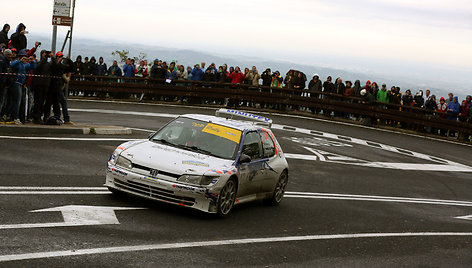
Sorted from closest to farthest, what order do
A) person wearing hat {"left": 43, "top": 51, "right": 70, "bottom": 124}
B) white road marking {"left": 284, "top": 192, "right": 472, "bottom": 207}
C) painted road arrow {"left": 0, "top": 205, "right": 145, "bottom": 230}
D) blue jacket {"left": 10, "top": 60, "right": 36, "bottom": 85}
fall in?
1. painted road arrow {"left": 0, "top": 205, "right": 145, "bottom": 230}
2. white road marking {"left": 284, "top": 192, "right": 472, "bottom": 207}
3. blue jacket {"left": 10, "top": 60, "right": 36, "bottom": 85}
4. person wearing hat {"left": 43, "top": 51, "right": 70, "bottom": 124}

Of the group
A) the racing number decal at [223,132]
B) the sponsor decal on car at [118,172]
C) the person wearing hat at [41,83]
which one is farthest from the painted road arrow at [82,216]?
the person wearing hat at [41,83]

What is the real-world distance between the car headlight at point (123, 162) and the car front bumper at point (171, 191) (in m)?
0.08

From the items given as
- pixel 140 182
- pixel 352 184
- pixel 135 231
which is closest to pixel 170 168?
pixel 140 182

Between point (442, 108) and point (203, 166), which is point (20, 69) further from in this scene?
point (442, 108)

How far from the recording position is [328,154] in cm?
2253

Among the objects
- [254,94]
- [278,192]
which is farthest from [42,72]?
[254,94]

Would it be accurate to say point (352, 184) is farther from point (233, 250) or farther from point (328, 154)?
point (233, 250)

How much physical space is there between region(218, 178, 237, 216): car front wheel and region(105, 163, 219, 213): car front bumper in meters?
0.17

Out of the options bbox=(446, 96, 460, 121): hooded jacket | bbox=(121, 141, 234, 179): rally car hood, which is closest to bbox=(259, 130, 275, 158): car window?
bbox=(121, 141, 234, 179): rally car hood

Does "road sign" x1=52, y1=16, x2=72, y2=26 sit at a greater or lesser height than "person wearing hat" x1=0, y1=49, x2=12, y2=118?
greater

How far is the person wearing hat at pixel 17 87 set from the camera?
17.9 metres

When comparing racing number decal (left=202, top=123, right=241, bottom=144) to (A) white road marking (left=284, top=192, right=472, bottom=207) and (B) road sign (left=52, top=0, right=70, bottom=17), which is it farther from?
(B) road sign (left=52, top=0, right=70, bottom=17)

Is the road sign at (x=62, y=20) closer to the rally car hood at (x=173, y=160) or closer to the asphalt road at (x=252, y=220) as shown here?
the asphalt road at (x=252, y=220)

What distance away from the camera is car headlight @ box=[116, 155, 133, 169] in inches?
423
